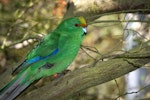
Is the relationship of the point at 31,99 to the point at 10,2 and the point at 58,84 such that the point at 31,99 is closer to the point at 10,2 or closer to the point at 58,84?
the point at 58,84

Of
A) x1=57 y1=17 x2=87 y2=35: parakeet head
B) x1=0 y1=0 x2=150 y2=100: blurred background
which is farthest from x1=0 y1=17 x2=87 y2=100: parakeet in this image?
x1=0 y1=0 x2=150 y2=100: blurred background

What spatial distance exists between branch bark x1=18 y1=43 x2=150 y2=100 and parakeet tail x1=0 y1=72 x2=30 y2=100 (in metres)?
0.14

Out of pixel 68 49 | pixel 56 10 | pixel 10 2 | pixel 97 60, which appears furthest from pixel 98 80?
pixel 10 2

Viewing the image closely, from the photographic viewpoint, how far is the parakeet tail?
281 centimetres

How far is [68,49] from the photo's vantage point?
3.04 m

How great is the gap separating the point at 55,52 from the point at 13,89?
1.49 ft

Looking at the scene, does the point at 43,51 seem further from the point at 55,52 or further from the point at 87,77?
the point at 87,77

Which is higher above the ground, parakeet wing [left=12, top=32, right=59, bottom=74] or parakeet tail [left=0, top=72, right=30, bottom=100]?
parakeet wing [left=12, top=32, right=59, bottom=74]

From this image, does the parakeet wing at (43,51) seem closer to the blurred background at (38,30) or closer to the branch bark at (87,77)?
the branch bark at (87,77)

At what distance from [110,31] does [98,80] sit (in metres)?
5.82

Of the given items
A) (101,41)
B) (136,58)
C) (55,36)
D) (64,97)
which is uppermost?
(55,36)

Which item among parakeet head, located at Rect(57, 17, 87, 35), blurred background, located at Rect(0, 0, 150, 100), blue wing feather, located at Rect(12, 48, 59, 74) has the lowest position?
blurred background, located at Rect(0, 0, 150, 100)

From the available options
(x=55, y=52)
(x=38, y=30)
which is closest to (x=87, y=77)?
(x=55, y=52)

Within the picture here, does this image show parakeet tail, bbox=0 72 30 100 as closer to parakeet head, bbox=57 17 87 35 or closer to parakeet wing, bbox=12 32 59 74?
parakeet wing, bbox=12 32 59 74
